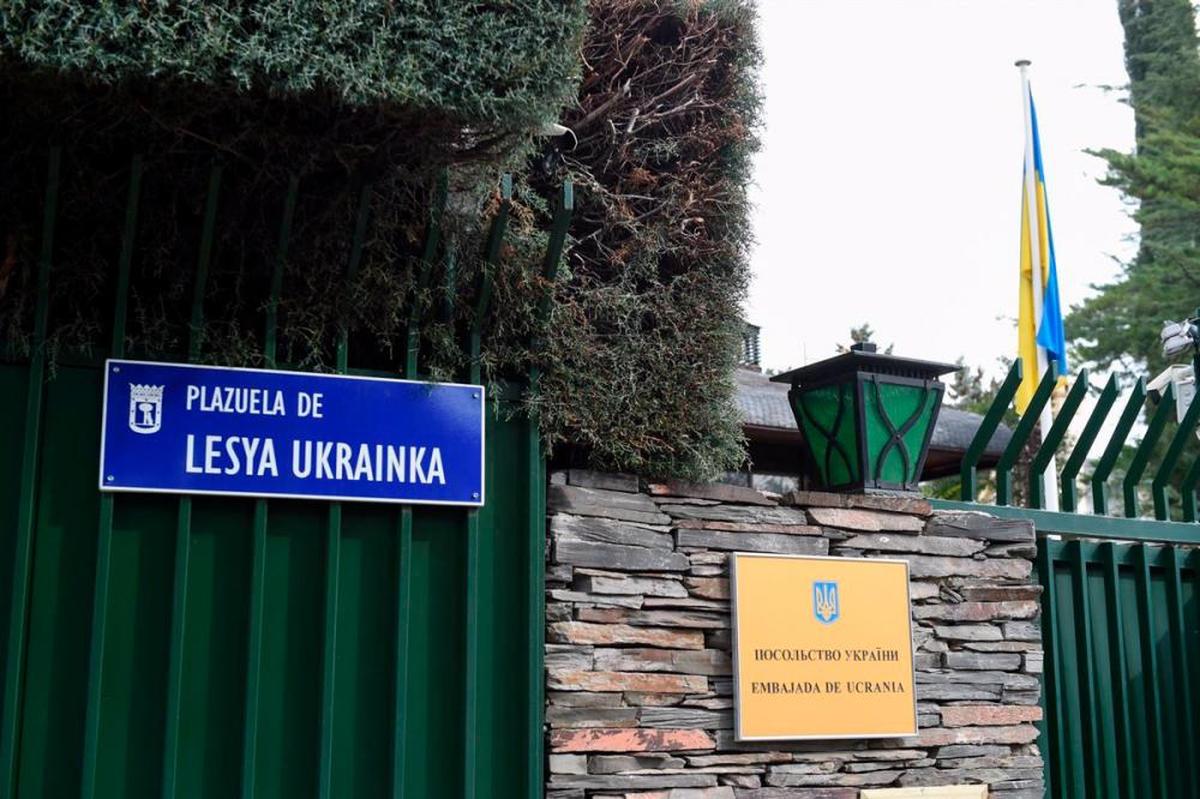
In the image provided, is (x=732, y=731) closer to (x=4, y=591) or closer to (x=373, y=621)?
(x=373, y=621)

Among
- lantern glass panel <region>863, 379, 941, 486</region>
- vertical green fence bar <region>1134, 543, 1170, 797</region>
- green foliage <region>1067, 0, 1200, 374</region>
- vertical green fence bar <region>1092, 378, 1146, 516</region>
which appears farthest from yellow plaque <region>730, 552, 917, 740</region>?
green foliage <region>1067, 0, 1200, 374</region>

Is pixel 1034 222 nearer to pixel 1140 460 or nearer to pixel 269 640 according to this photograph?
pixel 1140 460

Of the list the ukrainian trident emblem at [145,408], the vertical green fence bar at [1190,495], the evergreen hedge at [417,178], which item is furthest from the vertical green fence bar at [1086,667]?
the ukrainian trident emblem at [145,408]

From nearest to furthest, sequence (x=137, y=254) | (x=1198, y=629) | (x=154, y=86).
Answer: (x=154, y=86) → (x=137, y=254) → (x=1198, y=629)

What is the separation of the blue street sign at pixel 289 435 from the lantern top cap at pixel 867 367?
5.40 feet

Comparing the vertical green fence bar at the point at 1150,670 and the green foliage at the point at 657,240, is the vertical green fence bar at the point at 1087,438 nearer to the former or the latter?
the vertical green fence bar at the point at 1150,670

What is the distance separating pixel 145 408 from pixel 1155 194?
16.6 meters

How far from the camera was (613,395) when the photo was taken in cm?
452

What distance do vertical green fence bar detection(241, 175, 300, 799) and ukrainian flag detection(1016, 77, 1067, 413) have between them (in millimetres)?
6966

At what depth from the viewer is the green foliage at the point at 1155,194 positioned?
57.0 feet

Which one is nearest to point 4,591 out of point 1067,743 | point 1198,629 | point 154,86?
point 154,86

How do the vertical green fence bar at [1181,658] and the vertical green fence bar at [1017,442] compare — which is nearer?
the vertical green fence bar at [1017,442]

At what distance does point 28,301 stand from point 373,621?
1.43 meters

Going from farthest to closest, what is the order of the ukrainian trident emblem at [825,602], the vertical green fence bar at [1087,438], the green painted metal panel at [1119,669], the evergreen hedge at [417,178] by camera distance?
the vertical green fence bar at [1087,438], the green painted metal panel at [1119,669], the ukrainian trident emblem at [825,602], the evergreen hedge at [417,178]
